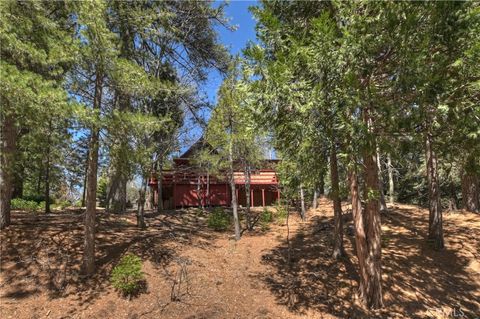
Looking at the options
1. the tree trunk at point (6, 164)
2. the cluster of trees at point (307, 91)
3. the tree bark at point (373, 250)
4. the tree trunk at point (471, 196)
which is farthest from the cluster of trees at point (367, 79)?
the tree trunk at point (471, 196)

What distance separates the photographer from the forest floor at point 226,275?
7.88m

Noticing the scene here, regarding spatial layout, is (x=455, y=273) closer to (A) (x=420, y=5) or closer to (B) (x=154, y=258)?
(A) (x=420, y=5)

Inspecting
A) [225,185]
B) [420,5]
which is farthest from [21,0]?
[225,185]

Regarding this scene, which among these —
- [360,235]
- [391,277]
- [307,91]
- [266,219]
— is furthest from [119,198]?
[307,91]

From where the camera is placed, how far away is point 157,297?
8328 millimetres

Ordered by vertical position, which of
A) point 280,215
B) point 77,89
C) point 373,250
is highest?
point 77,89

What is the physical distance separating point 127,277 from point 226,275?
2568 millimetres

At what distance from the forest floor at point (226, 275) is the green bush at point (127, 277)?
0.19 metres

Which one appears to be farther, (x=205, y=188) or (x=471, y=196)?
(x=205, y=188)

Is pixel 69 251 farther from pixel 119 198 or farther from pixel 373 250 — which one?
pixel 373 250

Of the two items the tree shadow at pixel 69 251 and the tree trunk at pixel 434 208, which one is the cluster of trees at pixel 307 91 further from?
the tree shadow at pixel 69 251

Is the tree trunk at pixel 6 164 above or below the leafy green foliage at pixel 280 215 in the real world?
above

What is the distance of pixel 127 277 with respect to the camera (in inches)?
331

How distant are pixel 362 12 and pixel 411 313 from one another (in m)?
6.11
